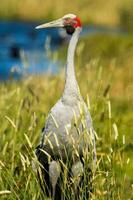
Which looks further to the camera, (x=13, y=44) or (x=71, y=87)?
(x=13, y=44)

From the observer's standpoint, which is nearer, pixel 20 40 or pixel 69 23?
pixel 69 23

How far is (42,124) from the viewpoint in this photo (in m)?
7.84

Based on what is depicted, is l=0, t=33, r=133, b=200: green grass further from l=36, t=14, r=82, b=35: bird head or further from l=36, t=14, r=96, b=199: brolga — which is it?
l=36, t=14, r=82, b=35: bird head

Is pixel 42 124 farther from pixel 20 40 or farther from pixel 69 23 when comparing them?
pixel 20 40

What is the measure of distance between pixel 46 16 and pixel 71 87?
3253 centimetres

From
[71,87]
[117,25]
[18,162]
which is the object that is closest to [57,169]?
[71,87]

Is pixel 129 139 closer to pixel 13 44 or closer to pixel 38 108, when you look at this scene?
pixel 38 108

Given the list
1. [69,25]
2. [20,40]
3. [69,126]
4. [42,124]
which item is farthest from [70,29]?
[20,40]

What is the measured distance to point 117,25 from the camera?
36031 millimetres

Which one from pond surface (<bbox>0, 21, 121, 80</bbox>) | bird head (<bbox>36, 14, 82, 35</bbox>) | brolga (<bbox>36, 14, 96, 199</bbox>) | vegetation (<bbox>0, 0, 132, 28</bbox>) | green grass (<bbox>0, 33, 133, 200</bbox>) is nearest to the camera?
green grass (<bbox>0, 33, 133, 200</bbox>)

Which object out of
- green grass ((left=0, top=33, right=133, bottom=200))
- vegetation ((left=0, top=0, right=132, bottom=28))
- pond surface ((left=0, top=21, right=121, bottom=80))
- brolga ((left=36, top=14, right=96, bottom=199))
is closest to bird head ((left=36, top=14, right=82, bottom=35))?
brolga ((left=36, top=14, right=96, bottom=199))

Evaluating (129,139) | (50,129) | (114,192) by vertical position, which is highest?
(50,129)

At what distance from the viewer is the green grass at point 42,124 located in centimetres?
516

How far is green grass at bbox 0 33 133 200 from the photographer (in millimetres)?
5164
